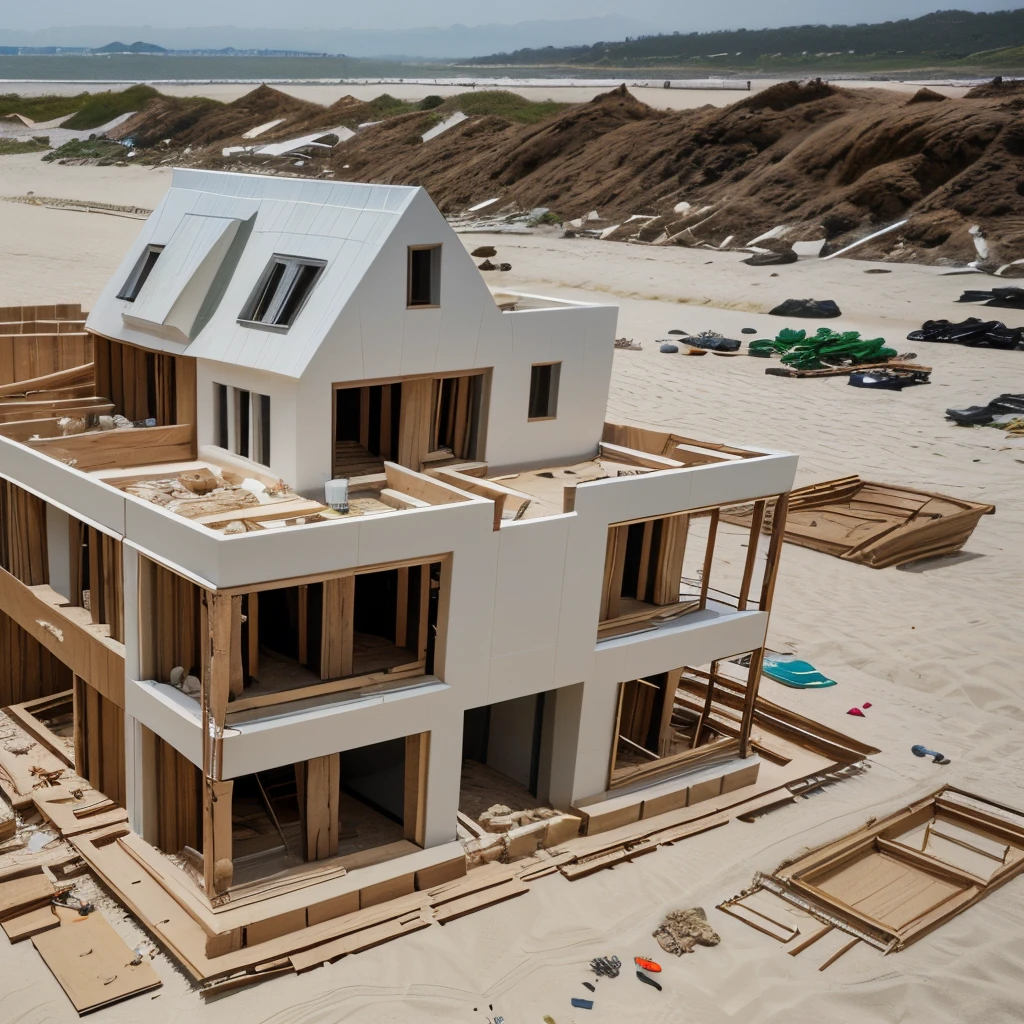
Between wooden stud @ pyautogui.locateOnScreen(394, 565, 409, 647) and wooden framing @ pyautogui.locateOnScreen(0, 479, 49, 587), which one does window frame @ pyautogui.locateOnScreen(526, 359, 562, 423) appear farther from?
wooden framing @ pyautogui.locateOnScreen(0, 479, 49, 587)

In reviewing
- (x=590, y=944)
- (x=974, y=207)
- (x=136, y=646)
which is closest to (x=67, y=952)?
(x=136, y=646)

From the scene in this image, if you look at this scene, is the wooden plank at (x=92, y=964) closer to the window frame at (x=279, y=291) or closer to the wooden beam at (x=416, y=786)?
the wooden beam at (x=416, y=786)

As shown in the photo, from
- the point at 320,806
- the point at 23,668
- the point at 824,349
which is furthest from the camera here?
the point at 824,349

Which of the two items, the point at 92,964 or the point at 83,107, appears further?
the point at 83,107

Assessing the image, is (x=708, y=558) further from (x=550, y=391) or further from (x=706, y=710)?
(x=550, y=391)

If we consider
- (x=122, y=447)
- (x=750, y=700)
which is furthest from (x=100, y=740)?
(x=750, y=700)

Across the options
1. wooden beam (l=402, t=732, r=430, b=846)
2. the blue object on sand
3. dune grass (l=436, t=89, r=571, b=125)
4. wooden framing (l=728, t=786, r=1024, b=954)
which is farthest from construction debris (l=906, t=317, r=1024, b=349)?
dune grass (l=436, t=89, r=571, b=125)
